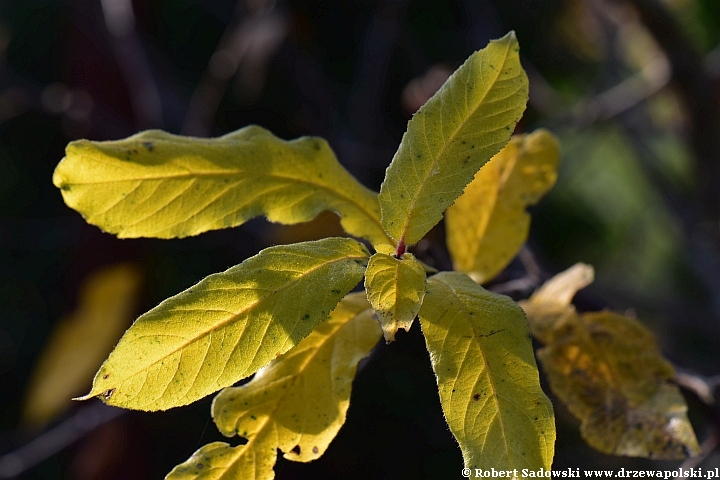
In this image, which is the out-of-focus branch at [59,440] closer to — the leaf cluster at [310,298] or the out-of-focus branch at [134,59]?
the out-of-focus branch at [134,59]

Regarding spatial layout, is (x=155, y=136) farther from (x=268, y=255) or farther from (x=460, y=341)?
(x=460, y=341)

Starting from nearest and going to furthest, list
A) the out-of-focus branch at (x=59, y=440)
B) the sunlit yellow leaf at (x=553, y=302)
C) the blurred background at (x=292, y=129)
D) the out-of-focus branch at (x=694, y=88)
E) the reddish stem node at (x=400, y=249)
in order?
1. the reddish stem node at (x=400, y=249)
2. the sunlit yellow leaf at (x=553, y=302)
3. the out-of-focus branch at (x=694, y=88)
4. the out-of-focus branch at (x=59, y=440)
5. the blurred background at (x=292, y=129)

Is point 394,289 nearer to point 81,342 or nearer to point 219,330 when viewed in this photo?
point 219,330

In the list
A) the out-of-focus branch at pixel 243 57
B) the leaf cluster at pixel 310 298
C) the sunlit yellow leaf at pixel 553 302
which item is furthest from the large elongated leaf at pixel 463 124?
the out-of-focus branch at pixel 243 57

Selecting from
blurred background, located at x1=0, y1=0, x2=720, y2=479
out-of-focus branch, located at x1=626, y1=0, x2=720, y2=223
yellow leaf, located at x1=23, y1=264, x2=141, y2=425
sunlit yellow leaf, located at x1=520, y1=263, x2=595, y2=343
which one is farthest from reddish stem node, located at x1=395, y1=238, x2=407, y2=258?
yellow leaf, located at x1=23, y1=264, x2=141, y2=425

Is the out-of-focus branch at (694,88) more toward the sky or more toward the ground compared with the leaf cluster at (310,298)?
more toward the ground

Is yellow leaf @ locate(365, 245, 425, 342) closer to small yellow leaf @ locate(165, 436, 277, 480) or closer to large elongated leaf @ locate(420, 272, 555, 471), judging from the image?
large elongated leaf @ locate(420, 272, 555, 471)

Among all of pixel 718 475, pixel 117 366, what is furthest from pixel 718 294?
pixel 117 366
